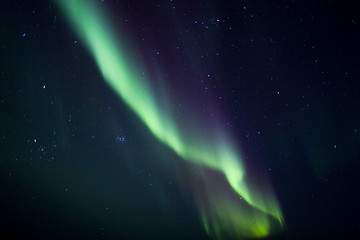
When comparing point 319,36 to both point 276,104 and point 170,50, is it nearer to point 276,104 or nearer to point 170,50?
point 276,104

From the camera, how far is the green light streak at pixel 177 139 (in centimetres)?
52

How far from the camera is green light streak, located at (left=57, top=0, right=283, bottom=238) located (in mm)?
518

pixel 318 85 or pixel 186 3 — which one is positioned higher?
pixel 186 3

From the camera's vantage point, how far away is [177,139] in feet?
1.82

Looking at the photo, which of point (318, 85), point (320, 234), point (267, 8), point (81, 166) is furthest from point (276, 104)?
point (81, 166)

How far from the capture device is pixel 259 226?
0.55 m

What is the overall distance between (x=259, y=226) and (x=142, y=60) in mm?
506

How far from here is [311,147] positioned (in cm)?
54

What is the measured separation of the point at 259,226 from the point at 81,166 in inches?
18.7

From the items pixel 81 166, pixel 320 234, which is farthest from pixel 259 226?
pixel 81 166

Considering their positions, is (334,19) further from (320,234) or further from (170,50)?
(320,234)

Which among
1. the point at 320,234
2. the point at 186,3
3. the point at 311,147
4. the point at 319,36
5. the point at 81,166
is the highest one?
the point at 186,3

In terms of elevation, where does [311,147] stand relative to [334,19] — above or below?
below

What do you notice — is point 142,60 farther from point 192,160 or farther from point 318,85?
point 318,85
